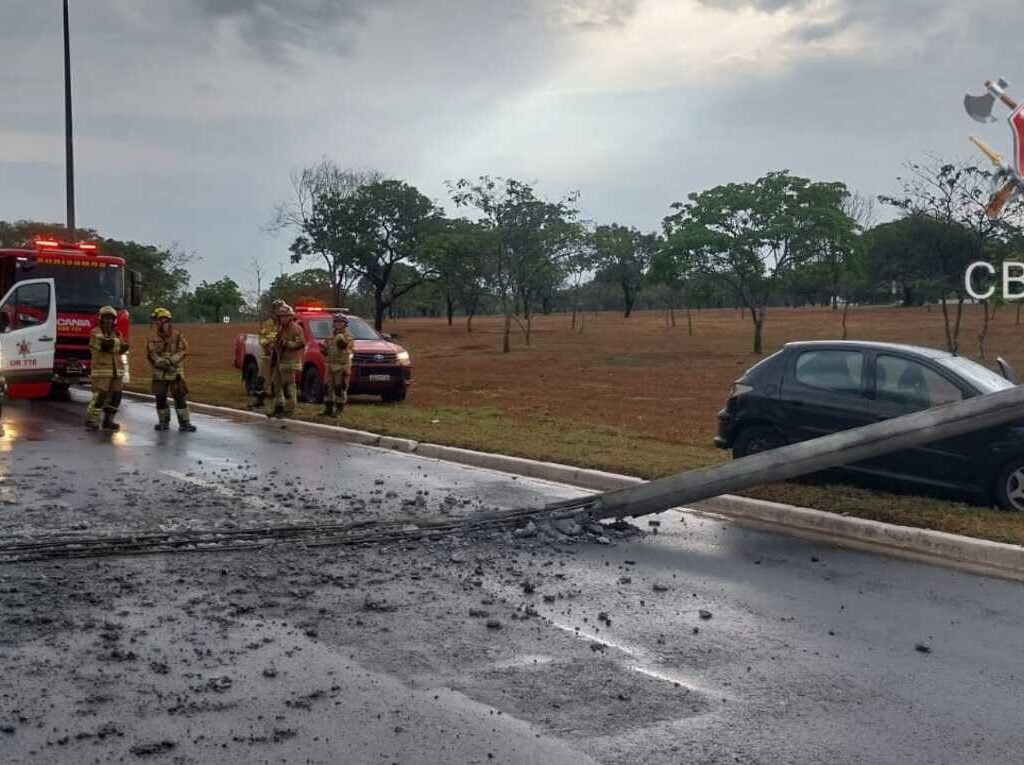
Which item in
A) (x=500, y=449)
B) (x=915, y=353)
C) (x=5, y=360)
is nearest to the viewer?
(x=915, y=353)

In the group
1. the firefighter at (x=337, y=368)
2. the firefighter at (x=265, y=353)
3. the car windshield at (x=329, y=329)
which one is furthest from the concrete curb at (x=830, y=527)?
the car windshield at (x=329, y=329)

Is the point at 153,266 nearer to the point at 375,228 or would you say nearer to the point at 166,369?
the point at 375,228

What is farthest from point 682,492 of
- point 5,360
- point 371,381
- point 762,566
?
point 5,360

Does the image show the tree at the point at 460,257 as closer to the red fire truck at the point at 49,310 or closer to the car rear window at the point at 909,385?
the red fire truck at the point at 49,310

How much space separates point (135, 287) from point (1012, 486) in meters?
17.1

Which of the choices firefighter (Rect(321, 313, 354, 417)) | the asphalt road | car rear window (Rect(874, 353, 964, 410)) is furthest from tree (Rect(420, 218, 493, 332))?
the asphalt road

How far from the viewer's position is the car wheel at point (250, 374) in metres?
20.8

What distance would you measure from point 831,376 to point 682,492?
2.82m

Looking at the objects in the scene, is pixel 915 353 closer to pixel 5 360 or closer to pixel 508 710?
pixel 508 710

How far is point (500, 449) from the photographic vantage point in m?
12.4

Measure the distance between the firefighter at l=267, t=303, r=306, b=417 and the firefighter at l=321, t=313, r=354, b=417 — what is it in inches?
21.8

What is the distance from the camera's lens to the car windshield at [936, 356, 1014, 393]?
9281 millimetres

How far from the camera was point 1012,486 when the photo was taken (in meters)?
8.76

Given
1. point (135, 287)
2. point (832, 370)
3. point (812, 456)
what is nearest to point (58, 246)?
point (135, 287)
